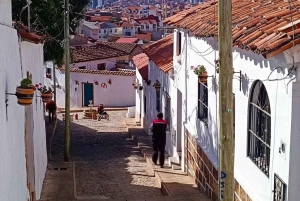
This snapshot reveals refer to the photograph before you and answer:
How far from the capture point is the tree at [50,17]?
1853 cm

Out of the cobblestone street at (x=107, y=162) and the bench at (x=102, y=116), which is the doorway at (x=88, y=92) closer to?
the bench at (x=102, y=116)

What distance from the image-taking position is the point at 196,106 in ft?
41.4

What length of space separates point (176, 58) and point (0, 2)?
8.86m

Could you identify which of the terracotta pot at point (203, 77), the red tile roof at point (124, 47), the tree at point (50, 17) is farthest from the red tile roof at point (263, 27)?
the red tile roof at point (124, 47)

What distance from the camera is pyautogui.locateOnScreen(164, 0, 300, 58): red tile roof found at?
618 centimetres

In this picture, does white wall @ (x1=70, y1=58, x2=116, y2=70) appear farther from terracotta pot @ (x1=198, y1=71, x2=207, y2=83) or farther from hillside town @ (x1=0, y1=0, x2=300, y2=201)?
terracotta pot @ (x1=198, y1=71, x2=207, y2=83)

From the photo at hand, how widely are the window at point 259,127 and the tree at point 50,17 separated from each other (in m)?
10.5

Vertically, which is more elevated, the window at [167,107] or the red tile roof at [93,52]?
the red tile roof at [93,52]

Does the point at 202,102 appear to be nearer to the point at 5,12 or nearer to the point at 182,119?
the point at 182,119

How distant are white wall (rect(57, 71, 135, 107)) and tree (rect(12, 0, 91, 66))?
36.0ft

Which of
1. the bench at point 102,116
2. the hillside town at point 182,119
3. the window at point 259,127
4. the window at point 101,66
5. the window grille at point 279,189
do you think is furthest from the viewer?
the window at point 101,66

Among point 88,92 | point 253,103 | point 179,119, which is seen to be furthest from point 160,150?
point 88,92

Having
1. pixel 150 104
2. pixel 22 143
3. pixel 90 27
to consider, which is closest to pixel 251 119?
pixel 22 143

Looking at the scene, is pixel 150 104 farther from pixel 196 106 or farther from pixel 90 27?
pixel 90 27
